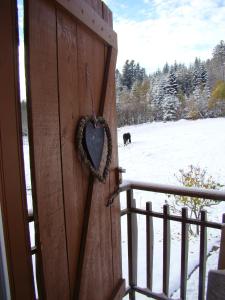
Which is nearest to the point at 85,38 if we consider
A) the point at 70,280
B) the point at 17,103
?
the point at 17,103

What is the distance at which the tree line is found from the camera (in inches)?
927

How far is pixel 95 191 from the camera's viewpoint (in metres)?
1.38

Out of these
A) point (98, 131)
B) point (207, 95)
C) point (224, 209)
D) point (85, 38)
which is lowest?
point (224, 209)

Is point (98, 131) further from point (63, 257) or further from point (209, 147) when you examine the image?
point (209, 147)

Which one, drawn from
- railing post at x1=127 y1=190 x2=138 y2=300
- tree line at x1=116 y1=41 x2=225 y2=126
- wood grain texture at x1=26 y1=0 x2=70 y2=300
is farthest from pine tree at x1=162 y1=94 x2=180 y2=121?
wood grain texture at x1=26 y1=0 x2=70 y2=300

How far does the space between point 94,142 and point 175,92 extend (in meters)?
26.3

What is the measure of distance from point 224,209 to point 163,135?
1094cm

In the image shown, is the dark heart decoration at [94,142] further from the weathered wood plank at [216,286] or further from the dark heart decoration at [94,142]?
the weathered wood plank at [216,286]

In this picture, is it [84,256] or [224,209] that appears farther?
[224,209]

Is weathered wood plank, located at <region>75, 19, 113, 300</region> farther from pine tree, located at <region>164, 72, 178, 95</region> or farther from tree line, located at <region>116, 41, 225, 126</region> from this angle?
pine tree, located at <region>164, 72, 178, 95</region>

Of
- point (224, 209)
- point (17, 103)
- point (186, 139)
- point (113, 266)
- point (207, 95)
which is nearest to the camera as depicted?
point (17, 103)

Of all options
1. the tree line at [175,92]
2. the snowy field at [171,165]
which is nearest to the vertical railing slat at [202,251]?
the snowy field at [171,165]

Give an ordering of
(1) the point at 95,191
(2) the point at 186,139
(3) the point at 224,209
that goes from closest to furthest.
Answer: (1) the point at 95,191 → (3) the point at 224,209 → (2) the point at 186,139

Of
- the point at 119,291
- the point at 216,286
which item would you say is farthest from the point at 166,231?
the point at 216,286
